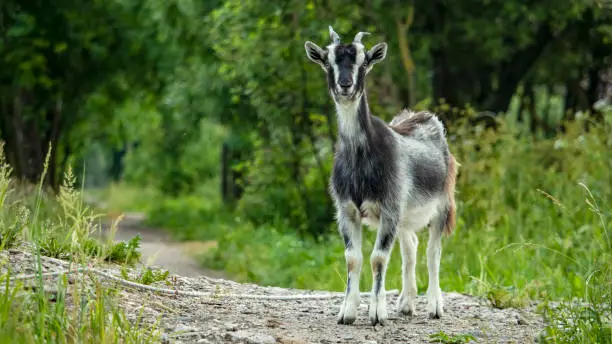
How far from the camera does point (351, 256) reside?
7.48m

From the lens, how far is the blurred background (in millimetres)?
11734

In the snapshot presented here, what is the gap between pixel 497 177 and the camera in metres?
13.3

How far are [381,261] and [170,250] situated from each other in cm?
953

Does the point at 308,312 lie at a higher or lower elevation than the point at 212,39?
lower

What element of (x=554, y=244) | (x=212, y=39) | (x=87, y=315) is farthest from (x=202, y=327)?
(x=212, y=39)

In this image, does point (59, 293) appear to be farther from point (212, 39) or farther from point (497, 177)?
point (212, 39)

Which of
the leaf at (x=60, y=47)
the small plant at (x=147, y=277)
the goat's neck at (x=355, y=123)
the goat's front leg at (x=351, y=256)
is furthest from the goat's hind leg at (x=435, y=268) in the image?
the leaf at (x=60, y=47)

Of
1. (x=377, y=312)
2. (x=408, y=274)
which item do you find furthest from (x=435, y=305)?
(x=377, y=312)

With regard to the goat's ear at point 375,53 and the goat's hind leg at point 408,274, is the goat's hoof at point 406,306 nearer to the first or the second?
the goat's hind leg at point 408,274

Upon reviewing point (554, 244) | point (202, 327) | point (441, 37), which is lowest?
point (202, 327)

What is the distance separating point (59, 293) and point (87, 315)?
16.7 inches

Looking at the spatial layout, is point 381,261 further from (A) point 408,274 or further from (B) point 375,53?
(B) point 375,53

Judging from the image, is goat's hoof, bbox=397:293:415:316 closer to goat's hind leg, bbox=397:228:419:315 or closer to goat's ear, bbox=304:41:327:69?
goat's hind leg, bbox=397:228:419:315

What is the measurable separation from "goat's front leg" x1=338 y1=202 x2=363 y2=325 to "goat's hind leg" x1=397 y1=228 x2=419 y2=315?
695mm
